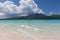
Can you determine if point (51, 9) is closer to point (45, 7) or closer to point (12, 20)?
point (45, 7)

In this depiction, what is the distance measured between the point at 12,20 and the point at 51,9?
3308 mm

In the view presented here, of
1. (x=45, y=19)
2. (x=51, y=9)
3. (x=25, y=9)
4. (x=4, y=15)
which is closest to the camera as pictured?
(x=4, y=15)

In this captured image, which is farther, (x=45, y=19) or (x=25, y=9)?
(x=45, y=19)

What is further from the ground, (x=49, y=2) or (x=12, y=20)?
(x=49, y=2)

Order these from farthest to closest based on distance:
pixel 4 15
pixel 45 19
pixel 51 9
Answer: pixel 45 19, pixel 51 9, pixel 4 15

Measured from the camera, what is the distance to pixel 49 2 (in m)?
12.8

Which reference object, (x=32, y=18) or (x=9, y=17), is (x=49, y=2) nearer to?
(x=32, y=18)

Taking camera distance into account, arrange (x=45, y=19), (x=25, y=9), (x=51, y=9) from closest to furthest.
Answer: (x=25, y=9), (x=51, y=9), (x=45, y=19)

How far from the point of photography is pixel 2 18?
1128cm

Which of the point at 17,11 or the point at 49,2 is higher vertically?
the point at 49,2

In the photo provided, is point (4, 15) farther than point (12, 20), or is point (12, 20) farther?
point (12, 20)

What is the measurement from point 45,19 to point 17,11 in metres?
2.94

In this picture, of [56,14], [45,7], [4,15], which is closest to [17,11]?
[4,15]

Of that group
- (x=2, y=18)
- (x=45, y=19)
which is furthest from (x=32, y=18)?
(x=2, y=18)
